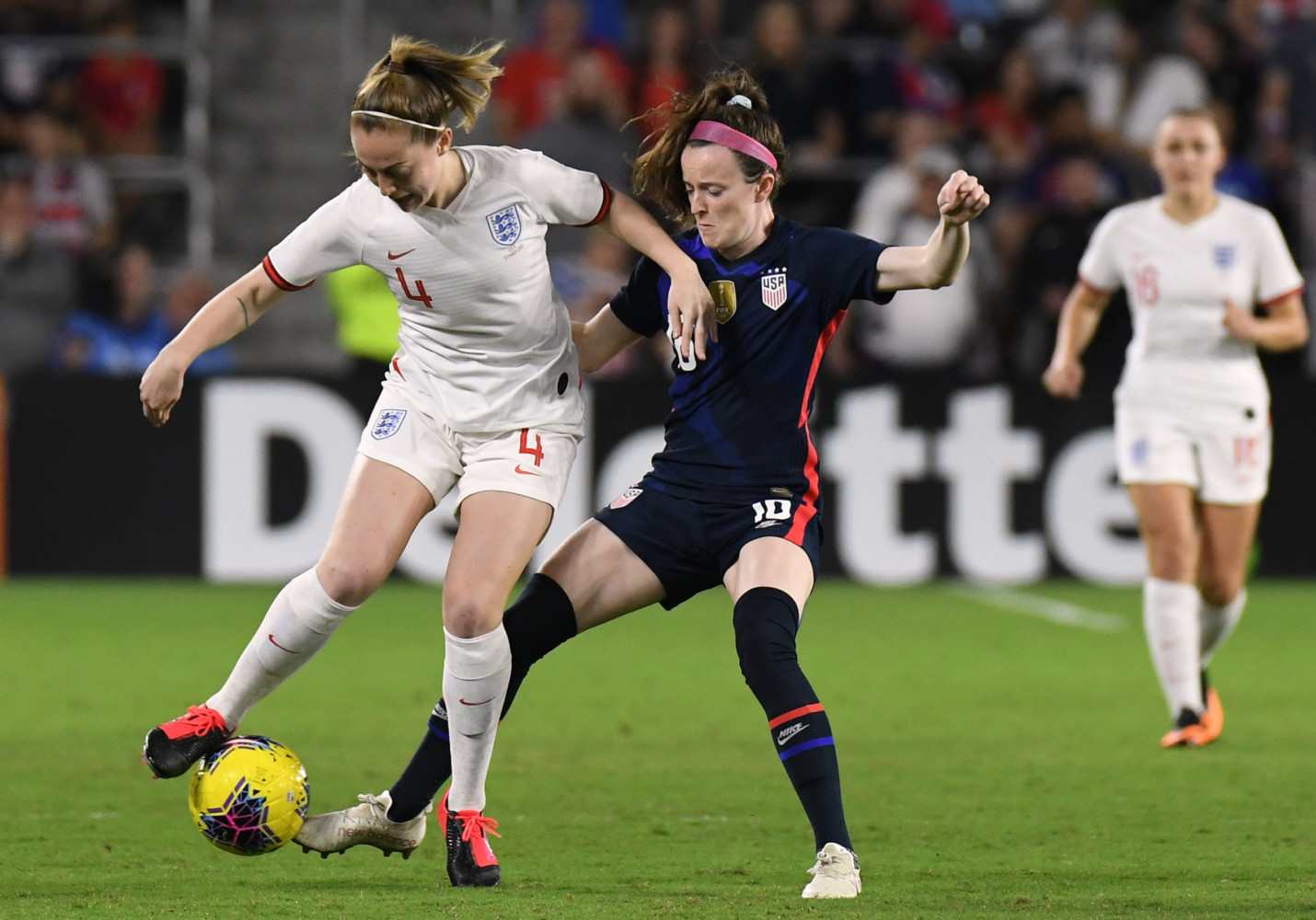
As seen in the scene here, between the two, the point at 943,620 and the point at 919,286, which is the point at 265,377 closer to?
the point at 943,620

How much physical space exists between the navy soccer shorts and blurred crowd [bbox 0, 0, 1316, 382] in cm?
698

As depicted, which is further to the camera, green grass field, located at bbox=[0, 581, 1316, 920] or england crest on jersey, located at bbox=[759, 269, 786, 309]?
england crest on jersey, located at bbox=[759, 269, 786, 309]

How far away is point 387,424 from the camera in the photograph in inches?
198

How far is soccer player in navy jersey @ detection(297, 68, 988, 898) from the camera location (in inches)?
192

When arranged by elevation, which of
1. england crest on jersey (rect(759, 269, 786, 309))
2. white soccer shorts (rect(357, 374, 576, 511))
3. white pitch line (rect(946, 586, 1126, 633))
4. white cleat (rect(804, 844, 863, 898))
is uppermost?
england crest on jersey (rect(759, 269, 786, 309))

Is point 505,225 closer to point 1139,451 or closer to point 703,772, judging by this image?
point 703,772

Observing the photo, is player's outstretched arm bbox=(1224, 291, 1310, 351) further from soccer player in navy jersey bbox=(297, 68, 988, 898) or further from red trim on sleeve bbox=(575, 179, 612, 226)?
red trim on sleeve bbox=(575, 179, 612, 226)

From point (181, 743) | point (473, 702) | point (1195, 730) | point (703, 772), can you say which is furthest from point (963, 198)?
point (1195, 730)

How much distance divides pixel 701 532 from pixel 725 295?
1.99ft

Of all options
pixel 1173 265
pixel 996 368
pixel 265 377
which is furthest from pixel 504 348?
pixel 996 368

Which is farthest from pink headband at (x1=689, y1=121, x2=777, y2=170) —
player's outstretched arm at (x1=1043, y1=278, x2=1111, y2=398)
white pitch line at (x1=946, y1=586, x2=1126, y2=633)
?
white pitch line at (x1=946, y1=586, x2=1126, y2=633)

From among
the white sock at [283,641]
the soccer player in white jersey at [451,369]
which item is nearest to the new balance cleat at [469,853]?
the soccer player in white jersey at [451,369]

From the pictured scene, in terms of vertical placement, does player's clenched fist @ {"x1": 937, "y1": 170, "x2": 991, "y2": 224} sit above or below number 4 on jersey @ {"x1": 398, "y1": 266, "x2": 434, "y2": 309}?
above

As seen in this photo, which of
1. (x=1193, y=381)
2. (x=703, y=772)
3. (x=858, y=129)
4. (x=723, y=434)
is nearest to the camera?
(x=723, y=434)
